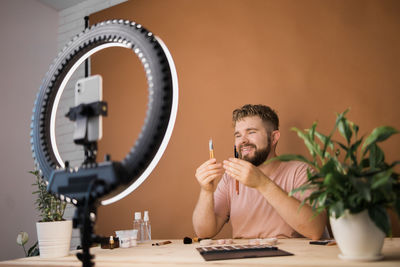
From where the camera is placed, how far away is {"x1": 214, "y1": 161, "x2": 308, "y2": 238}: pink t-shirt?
6.18ft

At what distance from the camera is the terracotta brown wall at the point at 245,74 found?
1.98 meters

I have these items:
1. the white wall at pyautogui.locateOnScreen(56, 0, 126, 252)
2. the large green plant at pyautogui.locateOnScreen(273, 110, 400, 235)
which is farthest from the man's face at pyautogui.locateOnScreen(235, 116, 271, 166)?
the white wall at pyautogui.locateOnScreen(56, 0, 126, 252)

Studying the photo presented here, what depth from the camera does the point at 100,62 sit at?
2982mm

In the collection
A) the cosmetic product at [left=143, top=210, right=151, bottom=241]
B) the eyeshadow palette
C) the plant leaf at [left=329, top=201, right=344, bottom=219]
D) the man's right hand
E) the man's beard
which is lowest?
the cosmetic product at [left=143, top=210, right=151, bottom=241]

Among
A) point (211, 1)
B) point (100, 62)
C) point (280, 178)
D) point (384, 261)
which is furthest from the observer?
point (100, 62)

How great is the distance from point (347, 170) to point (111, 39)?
0.68 m

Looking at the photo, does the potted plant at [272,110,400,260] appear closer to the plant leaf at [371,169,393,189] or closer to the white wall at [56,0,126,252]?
the plant leaf at [371,169,393,189]

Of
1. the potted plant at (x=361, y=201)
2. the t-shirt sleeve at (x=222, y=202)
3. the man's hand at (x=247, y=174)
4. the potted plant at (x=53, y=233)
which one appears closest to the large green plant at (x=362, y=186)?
the potted plant at (x=361, y=201)

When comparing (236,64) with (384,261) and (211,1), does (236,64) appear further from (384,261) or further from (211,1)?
(384,261)

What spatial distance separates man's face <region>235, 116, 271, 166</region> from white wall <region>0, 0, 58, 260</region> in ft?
5.94

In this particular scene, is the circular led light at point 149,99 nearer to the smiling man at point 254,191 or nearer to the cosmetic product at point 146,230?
the smiling man at point 254,191

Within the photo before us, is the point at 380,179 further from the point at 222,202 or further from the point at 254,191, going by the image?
the point at 222,202

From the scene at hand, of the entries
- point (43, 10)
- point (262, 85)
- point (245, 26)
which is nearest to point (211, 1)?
point (245, 26)

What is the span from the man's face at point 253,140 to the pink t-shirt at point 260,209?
141mm
